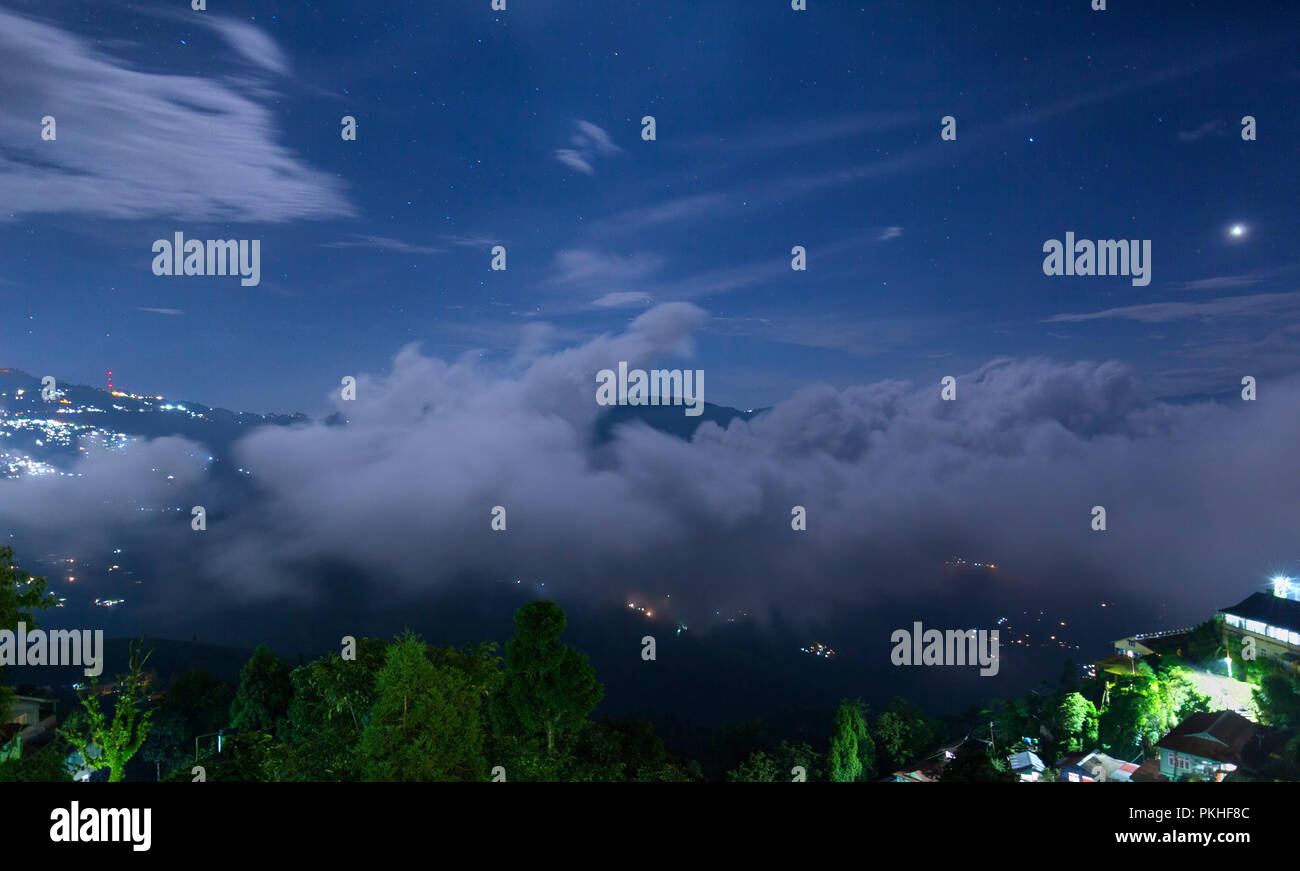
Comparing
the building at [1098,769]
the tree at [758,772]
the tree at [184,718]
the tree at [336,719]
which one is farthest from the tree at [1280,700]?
the tree at [184,718]

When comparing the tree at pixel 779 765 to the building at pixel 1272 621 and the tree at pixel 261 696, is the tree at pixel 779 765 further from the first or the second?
the building at pixel 1272 621

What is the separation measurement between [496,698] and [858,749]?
19241 millimetres

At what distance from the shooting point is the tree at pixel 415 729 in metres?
8.28

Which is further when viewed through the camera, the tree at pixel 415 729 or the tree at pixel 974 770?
the tree at pixel 974 770

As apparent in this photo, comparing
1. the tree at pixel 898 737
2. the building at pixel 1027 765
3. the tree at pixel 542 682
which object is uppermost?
the tree at pixel 542 682

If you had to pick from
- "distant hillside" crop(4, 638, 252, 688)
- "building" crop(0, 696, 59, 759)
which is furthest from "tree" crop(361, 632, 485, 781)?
"distant hillside" crop(4, 638, 252, 688)

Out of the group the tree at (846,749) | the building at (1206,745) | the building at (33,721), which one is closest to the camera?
the building at (1206,745)

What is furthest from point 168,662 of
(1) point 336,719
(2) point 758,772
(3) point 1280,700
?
(3) point 1280,700

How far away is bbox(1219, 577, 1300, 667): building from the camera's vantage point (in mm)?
26405

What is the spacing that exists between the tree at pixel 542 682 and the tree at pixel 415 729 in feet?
15.0

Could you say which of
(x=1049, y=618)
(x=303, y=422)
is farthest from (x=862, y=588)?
(x=303, y=422)

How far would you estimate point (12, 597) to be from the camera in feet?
31.3

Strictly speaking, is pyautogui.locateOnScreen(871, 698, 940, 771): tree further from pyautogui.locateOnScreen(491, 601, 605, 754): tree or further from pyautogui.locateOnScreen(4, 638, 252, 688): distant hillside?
pyautogui.locateOnScreen(4, 638, 252, 688): distant hillside

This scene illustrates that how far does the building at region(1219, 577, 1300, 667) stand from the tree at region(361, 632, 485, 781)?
33656 millimetres
